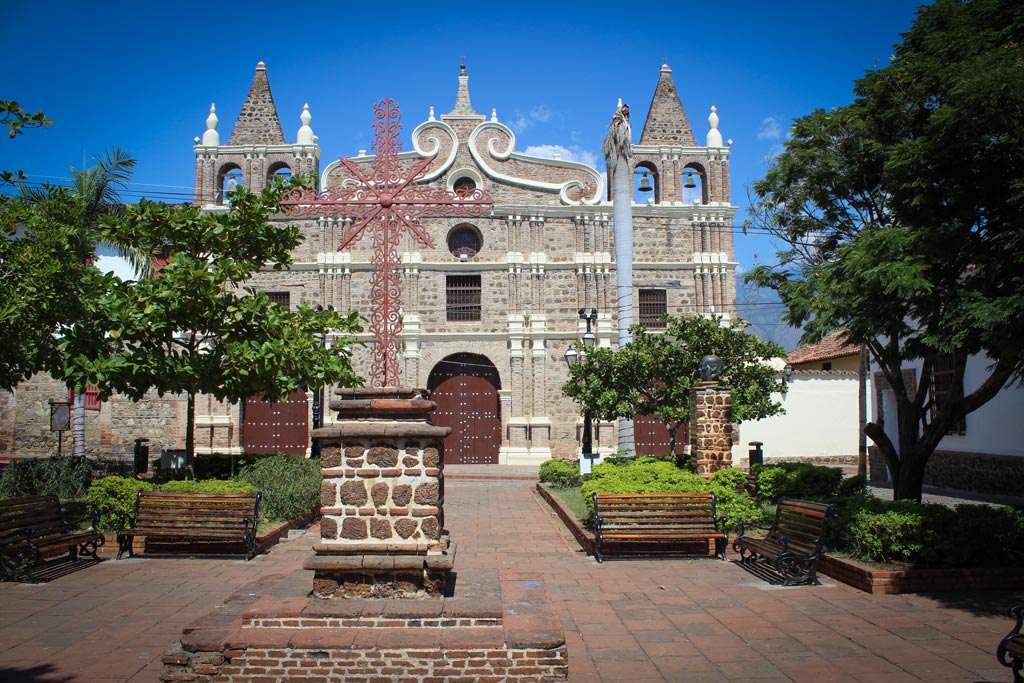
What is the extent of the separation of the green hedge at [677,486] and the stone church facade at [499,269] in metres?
13.3

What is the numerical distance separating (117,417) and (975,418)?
24.2 m

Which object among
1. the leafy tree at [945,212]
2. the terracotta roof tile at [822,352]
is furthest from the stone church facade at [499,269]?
the leafy tree at [945,212]

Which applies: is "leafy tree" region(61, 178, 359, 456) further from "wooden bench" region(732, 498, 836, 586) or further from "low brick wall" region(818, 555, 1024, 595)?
"low brick wall" region(818, 555, 1024, 595)

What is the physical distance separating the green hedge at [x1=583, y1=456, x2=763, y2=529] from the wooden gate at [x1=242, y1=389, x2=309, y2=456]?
52.3 ft

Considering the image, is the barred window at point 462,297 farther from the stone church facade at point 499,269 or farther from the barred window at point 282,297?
the barred window at point 282,297

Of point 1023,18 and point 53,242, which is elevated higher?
point 1023,18

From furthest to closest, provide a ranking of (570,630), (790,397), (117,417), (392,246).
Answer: (790,397) → (117,417) → (392,246) → (570,630)

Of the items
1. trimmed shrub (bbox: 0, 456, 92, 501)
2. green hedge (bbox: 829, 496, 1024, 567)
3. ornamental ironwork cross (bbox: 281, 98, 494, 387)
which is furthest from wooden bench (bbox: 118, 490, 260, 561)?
green hedge (bbox: 829, 496, 1024, 567)

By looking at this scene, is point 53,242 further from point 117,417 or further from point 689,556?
point 117,417

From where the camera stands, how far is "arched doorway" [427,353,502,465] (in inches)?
1014

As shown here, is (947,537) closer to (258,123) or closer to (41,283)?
(41,283)

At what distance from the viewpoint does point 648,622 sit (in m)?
6.68

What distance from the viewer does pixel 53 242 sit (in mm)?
8805

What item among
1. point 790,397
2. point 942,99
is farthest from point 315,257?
point 942,99
